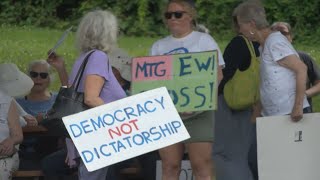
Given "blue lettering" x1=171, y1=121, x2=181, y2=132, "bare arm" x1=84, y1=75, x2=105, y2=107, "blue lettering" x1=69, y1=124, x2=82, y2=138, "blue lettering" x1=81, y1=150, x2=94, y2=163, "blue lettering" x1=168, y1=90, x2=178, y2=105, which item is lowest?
"blue lettering" x1=81, y1=150, x2=94, y2=163

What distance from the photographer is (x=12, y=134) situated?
6484 millimetres

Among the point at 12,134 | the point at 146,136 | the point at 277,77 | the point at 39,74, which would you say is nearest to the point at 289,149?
the point at 277,77

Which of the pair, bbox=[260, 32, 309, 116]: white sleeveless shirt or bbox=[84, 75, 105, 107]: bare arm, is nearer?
bbox=[84, 75, 105, 107]: bare arm

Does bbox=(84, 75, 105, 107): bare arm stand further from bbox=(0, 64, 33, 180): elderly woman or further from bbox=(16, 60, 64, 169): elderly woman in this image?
bbox=(16, 60, 64, 169): elderly woman

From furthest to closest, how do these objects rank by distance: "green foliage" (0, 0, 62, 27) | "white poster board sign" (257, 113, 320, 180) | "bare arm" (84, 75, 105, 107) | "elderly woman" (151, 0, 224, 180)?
"green foliage" (0, 0, 62, 27), "white poster board sign" (257, 113, 320, 180), "elderly woman" (151, 0, 224, 180), "bare arm" (84, 75, 105, 107)

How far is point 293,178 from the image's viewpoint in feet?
21.1

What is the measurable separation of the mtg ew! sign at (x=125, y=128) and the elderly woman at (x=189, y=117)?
1.03ft

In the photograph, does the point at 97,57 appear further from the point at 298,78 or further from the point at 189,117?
the point at 298,78

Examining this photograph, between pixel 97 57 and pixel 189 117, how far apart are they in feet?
2.28

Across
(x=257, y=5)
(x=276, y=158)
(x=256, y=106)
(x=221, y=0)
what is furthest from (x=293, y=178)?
(x=221, y=0)

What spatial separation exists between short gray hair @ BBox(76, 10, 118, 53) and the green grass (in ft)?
13.5

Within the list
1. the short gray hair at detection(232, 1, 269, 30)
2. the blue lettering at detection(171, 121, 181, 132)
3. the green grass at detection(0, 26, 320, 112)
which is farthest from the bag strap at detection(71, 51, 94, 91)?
the green grass at detection(0, 26, 320, 112)

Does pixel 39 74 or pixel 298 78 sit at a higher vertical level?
pixel 298 78

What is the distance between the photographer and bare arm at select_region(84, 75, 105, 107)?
18.9 feet
